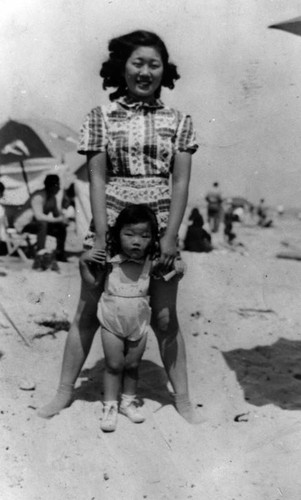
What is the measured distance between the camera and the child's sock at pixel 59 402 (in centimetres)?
257

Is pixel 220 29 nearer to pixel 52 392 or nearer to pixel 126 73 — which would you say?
pixel 126 73

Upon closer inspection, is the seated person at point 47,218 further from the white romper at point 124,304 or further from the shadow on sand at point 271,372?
the white romper at point 124,304

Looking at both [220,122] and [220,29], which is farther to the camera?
[220,122]

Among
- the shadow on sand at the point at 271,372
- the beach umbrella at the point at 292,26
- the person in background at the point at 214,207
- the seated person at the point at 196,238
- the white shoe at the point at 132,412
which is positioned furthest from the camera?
the person in background at the point at 214,207

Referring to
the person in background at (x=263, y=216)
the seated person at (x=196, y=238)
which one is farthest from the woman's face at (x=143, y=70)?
the person in background at (x=263, y=216)

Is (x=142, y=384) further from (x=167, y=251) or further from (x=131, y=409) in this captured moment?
(x=167, y=251)

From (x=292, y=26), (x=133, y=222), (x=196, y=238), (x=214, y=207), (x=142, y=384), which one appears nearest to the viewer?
(x=133, y=222)

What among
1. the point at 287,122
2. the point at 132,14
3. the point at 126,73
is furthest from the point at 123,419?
the point at 287,122

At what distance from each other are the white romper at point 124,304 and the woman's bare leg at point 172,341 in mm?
77

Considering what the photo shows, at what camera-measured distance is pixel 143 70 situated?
2445 mm

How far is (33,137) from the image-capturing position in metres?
6.45

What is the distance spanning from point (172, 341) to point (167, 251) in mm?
428

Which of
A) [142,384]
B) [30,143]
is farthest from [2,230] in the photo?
[142,384]

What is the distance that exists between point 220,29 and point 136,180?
4.41 ft
